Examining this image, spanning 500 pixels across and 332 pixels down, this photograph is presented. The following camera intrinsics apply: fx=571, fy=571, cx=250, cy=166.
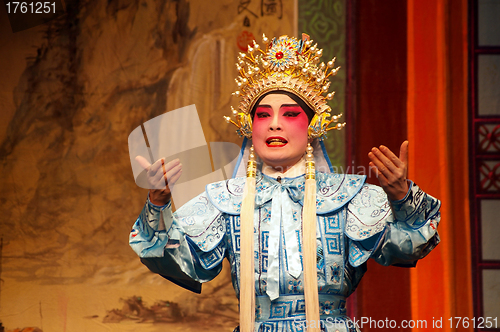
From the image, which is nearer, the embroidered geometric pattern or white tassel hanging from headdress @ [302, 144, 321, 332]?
white tassel hanging from headdress @ [302, 144, 321, 332]

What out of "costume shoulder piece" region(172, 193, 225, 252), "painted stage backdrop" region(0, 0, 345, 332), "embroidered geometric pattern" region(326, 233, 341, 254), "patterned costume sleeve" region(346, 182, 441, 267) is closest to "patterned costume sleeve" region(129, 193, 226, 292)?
"costume shoulder piece" region(172, 193, 225, 252)

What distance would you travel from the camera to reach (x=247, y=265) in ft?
7.46

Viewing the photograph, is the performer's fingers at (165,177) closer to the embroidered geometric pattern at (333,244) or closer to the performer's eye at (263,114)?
the performer's eye at (263,114)

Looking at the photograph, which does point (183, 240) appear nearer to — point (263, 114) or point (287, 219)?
point (287, 219)

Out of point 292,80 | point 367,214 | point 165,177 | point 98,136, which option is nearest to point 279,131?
point 292,80

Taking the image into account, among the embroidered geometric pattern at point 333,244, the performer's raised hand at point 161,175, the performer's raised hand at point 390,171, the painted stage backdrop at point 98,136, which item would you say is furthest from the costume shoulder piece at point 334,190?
the painted stage backdrop at point 98,136

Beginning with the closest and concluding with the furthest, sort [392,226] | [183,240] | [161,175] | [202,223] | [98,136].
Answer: [161,175], [392,226], [183,240], [202,223], [98,136]

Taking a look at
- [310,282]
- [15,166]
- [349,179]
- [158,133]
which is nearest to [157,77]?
[158,133]

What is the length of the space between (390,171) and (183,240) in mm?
863

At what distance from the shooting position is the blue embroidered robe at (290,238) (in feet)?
7.07

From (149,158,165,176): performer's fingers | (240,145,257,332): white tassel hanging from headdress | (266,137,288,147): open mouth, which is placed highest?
(266,137,288,147): open mouth

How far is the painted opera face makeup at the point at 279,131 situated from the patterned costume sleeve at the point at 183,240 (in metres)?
0.34

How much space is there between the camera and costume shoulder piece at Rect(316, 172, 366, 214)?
7.79 feet

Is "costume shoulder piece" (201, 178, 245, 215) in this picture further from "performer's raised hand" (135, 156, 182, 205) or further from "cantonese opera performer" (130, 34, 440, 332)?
"performer's raised hand" (135, 156, 182, 205)
